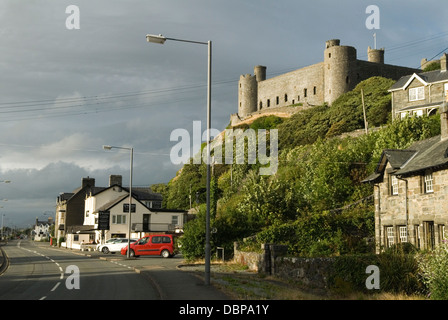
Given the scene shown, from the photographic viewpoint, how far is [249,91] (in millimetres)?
130625

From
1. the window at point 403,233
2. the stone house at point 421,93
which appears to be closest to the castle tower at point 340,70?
the stone house at point 421,93

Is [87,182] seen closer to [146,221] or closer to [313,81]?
[146,221]

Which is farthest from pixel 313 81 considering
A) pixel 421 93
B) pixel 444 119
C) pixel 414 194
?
pixel 414 194

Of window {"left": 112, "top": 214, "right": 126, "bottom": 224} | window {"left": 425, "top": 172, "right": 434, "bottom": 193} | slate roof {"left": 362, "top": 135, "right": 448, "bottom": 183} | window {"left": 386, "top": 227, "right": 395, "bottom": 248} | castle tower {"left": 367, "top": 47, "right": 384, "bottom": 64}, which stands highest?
castle tower {"left": 367, "top": 47, "right": 384, "bottom": 64}

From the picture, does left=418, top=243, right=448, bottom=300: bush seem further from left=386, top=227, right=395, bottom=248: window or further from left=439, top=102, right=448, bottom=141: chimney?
left=439, top=102, right=448, bottom=141: chimney

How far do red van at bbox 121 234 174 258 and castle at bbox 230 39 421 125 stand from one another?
231 feet

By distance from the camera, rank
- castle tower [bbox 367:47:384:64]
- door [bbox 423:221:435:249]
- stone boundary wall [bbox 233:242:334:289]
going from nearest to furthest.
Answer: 1. stone boundary wall [bbox 233:242:334:289]
2. door [bbox 423:221:435:249]
3. castle tower [bbox 367:47:384:64]

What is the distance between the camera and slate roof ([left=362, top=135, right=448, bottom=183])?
77.1 feet

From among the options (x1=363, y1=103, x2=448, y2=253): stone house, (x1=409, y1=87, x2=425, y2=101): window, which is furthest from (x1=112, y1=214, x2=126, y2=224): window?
(x1=363, y1=103, x2=448, y2=253): stone house

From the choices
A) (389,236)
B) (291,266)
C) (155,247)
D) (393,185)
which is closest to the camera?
(291,266)

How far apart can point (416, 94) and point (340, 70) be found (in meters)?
47.4
